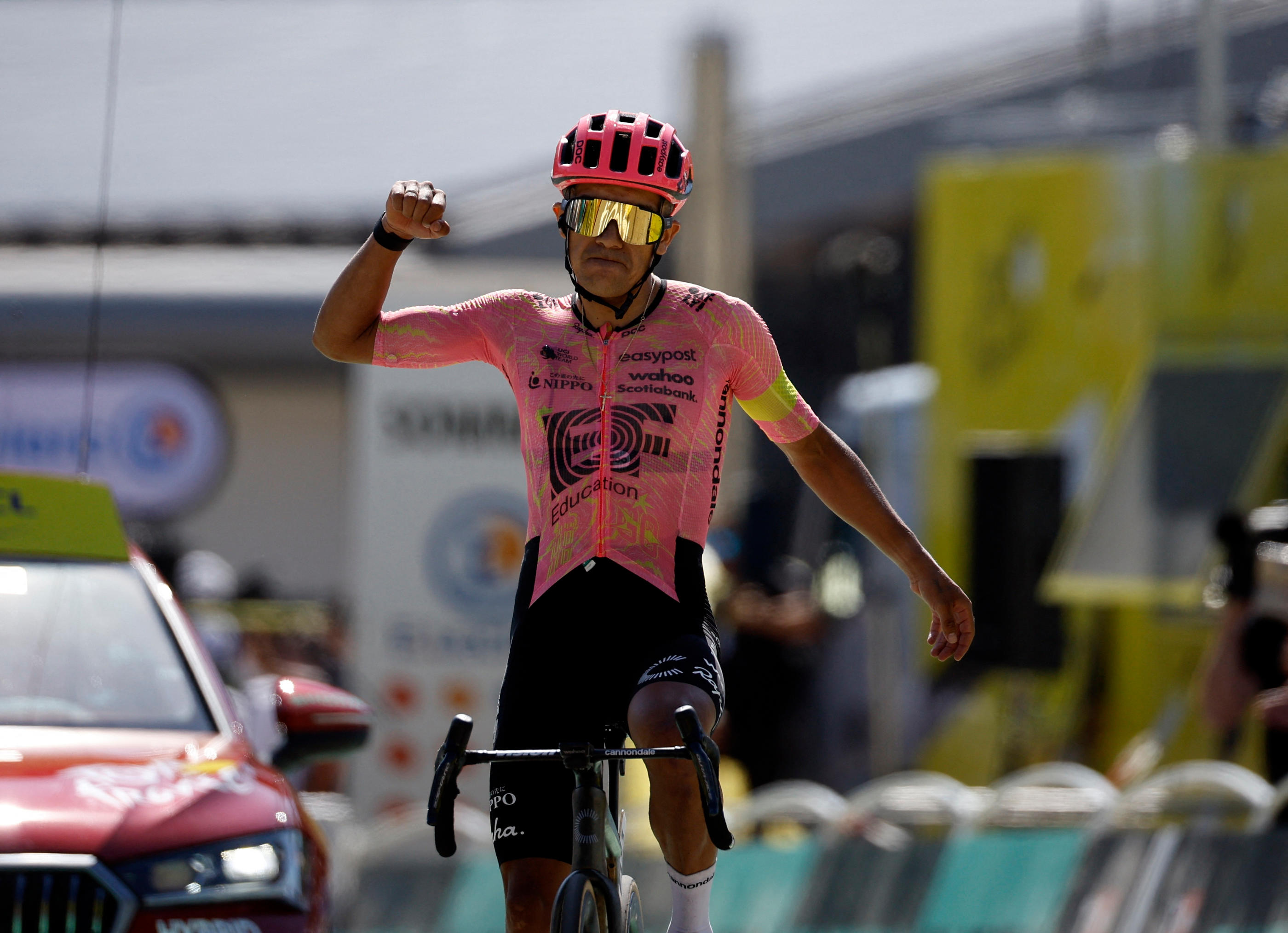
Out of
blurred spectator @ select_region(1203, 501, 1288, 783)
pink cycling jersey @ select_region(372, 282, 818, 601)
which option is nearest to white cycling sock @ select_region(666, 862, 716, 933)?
pink cycling jersey @ select_region(372, 282, 818, 601)

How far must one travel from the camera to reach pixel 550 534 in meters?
4.34

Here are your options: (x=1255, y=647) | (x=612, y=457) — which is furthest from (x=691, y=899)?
(x=1255, y=647)

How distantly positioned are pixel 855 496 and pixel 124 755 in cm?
196

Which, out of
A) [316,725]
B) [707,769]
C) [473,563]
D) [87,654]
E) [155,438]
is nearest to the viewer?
[707,769]

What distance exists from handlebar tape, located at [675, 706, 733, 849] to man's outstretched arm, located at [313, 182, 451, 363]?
115 cm

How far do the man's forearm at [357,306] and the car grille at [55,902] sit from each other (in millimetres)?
1318

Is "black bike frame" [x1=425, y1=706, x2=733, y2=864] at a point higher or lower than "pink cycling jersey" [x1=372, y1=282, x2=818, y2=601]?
lower

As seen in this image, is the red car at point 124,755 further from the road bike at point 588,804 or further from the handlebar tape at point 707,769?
the handlebar tape at point 707,769

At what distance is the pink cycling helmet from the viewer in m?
4.26

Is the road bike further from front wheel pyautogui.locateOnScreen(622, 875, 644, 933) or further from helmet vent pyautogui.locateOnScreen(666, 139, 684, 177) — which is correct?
helmet vent pyautogui.locateOnScreen(666, 139, 684, 177)

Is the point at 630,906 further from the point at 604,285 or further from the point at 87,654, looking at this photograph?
the point at 87,654

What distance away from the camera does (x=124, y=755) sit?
490 centimetres

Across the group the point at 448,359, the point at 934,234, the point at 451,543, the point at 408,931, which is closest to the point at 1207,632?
the point at 934,234

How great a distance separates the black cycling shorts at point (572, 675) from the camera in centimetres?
415
